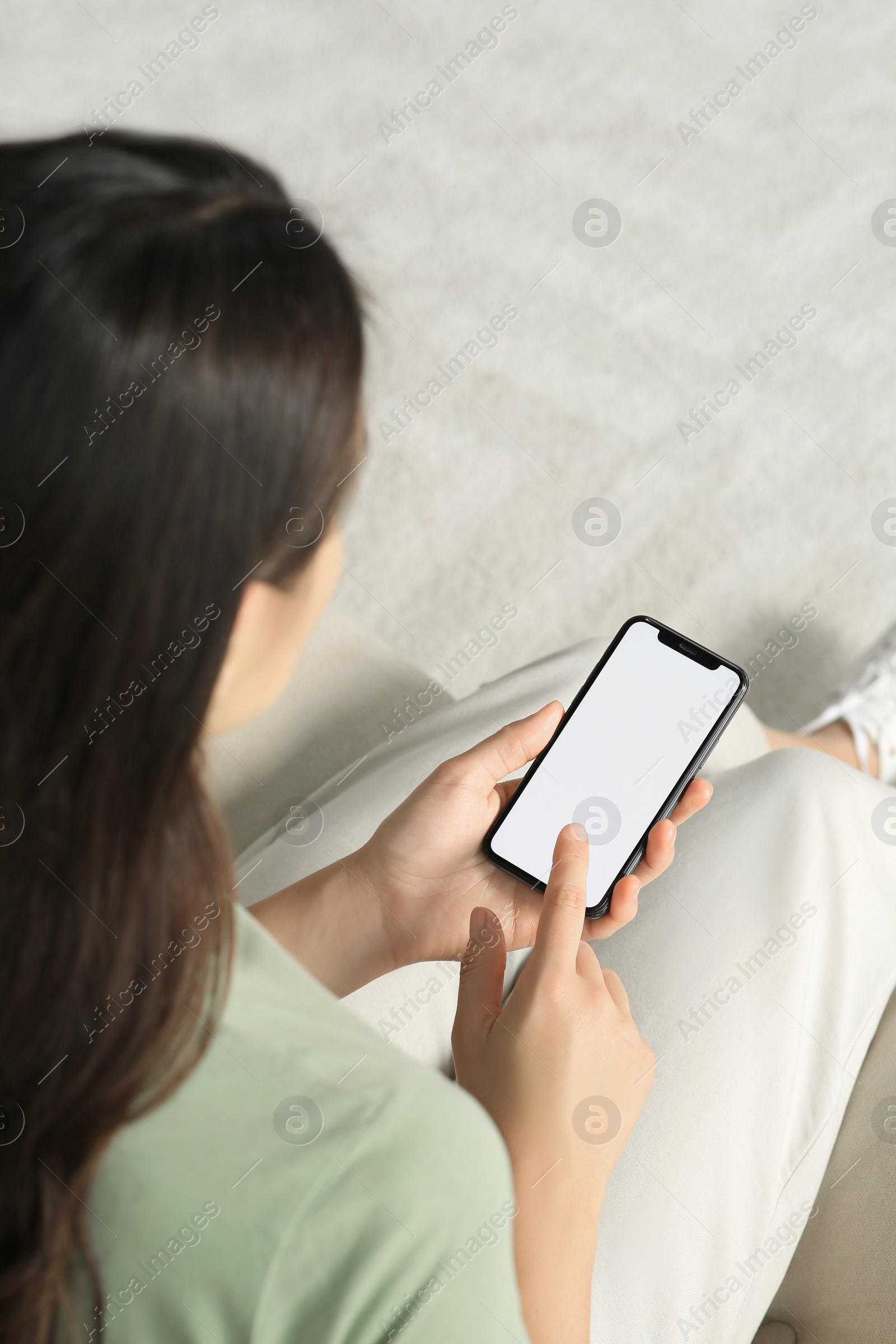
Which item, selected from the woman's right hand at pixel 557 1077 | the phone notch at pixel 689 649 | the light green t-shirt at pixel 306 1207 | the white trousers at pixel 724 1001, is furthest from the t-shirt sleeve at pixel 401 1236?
the phone notch at pixel 689 649

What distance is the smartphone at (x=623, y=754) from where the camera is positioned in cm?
86

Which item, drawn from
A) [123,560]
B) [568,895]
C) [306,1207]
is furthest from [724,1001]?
[123,560]

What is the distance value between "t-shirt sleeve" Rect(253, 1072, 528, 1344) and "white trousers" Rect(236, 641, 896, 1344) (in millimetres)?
273

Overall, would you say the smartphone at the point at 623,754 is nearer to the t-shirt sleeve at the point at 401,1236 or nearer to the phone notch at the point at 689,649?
the phone notch at the point at 689,649

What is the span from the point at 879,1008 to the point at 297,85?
6.41ft

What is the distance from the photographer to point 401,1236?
0.44m

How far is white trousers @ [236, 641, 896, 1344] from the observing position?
69 centimetres

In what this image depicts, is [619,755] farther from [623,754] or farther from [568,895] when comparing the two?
[568,895]

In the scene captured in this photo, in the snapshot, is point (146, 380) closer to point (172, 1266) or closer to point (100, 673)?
point (100, 673)

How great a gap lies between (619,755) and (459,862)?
0.18 meters

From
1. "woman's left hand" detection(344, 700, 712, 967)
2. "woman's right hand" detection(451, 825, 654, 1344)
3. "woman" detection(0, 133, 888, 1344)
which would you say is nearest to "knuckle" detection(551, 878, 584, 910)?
"woman's right hand" detection(451, 825, 654, 1344)

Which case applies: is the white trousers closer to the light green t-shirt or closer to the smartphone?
the smartphone

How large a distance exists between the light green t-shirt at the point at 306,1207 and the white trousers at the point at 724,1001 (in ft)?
0.84

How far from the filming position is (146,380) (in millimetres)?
381
